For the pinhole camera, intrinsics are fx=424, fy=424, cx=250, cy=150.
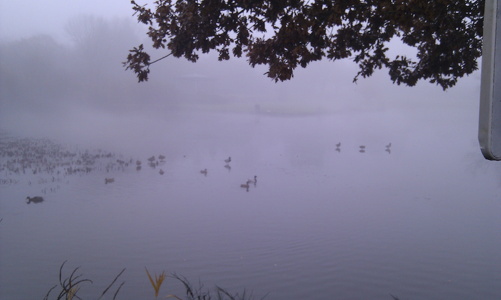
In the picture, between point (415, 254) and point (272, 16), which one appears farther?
point (415, 254)

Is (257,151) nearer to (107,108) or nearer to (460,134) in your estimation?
(460,134)

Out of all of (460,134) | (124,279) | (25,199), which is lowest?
(124,279)

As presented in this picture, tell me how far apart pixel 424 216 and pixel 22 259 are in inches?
366

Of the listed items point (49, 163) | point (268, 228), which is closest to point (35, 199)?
point (49, 163)

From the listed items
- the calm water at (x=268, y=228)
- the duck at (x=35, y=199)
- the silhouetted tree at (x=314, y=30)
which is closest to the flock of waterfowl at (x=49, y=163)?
the duck at (x=35, y=199)

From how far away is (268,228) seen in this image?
9.84 metres

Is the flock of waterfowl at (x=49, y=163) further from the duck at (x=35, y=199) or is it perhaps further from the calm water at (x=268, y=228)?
the calm water at (x=268, y=228)

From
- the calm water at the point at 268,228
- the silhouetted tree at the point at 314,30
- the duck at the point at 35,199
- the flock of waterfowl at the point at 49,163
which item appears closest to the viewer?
the silhouetted tree at the point at 314,30

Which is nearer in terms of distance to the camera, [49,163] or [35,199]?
[35,199]

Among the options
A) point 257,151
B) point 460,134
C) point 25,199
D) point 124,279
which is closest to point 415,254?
point 124,279

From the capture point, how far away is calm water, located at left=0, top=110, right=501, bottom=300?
719 cm

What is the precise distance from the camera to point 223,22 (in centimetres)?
592

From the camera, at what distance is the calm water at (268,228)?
283 inches

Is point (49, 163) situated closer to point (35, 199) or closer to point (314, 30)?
point (35, 199)
